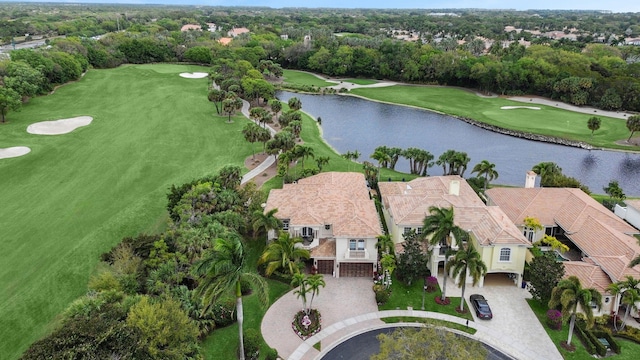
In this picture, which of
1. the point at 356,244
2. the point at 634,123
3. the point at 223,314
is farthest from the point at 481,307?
the point at 634,123

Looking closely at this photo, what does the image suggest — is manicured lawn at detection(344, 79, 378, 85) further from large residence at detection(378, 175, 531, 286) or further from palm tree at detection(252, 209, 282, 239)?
palm tree at detection(252, 209, 282, 239)

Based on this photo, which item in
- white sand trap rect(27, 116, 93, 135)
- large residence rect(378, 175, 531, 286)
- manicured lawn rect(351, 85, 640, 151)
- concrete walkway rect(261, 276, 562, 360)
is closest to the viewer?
concrete walkway rect(261, 276, 562, 360)

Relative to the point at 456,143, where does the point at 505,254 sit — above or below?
above

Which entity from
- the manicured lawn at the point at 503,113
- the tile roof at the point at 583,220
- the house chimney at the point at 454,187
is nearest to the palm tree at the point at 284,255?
the house chimney at the point at 454,187

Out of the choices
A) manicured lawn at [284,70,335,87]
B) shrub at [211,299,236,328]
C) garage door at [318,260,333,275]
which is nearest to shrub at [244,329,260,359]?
shrub at [211,299,236,328]

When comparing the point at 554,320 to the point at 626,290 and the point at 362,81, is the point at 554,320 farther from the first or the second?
the point at 362,81

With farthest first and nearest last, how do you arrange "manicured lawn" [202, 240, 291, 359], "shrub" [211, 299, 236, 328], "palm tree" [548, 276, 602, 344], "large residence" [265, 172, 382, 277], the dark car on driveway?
"large residence" [265, 172, 382, 277] < the dark car on driveway < "shrub" [211, 299, 236, 328] < "manicured lawn" [202, 240, 291, 359] < "palm tree" [548, 276, 602, 344]

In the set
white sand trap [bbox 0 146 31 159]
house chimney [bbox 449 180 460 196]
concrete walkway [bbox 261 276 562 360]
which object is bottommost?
concrete walkway [bbox 261 276 562 360]
